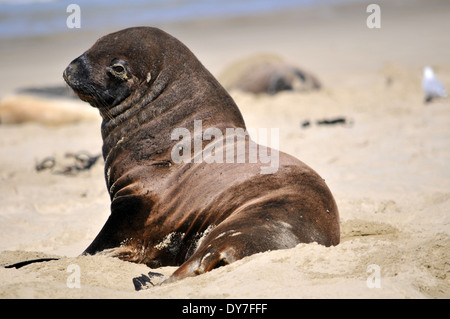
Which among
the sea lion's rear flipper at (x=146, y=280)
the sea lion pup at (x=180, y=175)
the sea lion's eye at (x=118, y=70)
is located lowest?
the sea lion's rear flipper at (x=146, y=280)

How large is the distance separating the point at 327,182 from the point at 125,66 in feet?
7.79

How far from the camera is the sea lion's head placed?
4582mm

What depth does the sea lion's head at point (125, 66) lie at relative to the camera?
4.58m

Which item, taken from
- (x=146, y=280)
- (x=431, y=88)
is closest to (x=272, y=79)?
(x=431, y=88)

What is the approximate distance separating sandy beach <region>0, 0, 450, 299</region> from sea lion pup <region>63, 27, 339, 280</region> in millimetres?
187

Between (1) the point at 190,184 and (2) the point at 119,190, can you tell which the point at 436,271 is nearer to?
(1) the point at 190,184

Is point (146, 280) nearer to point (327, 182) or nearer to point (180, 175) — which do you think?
point (180, 175)

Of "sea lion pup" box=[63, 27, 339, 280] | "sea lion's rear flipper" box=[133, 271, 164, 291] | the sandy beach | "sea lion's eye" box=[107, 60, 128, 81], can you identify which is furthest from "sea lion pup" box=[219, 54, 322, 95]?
"sea lion's rear flipper" box=[133, 271, 164, 291]

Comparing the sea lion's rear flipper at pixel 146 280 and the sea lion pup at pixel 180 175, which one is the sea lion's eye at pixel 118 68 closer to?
the sea lion pup at pixel 180 175

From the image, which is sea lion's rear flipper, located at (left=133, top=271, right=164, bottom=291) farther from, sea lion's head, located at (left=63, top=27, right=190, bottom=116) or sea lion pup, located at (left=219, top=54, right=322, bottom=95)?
sea lion pup, located at (left=219, top=54, right=322, bottom=95)

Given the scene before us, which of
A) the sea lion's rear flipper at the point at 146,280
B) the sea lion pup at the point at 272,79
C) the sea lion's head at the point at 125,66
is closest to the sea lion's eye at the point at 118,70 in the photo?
the sea lion's head at the point at 125,66

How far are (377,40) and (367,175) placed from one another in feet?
39.4

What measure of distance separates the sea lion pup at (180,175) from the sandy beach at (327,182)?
19 centimetres

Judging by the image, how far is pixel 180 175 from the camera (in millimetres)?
4289
